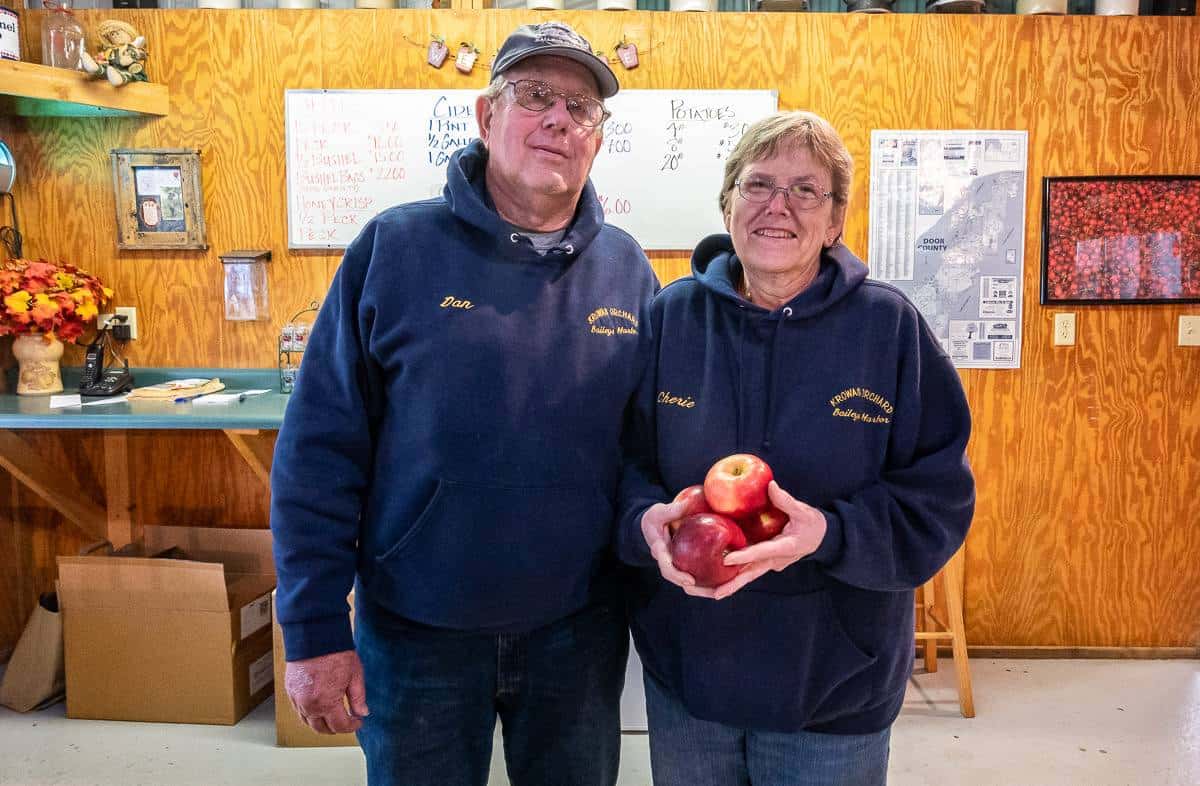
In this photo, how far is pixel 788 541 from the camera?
111cm

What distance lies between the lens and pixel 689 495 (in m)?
1.18

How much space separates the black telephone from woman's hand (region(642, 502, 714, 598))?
239 cm

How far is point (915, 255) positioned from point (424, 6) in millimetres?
1930

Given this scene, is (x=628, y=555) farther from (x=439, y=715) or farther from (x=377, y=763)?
(x=377, y=763)

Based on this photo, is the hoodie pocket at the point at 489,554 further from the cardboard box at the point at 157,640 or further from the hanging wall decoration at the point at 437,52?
the hanging wall decoration at the point at 437,52

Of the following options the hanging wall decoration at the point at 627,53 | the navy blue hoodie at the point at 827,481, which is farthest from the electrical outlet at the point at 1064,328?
the navy blue hoodie at the point at 827,481

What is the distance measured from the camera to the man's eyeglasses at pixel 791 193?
1.25 m

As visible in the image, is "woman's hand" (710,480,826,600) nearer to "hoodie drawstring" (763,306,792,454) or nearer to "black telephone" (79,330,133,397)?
"hoodie drawstring" (763,306,792,454)

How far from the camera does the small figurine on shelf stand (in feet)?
9.16

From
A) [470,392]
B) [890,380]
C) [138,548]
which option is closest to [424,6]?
[138,548]

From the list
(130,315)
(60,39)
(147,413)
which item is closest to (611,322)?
(147,413)

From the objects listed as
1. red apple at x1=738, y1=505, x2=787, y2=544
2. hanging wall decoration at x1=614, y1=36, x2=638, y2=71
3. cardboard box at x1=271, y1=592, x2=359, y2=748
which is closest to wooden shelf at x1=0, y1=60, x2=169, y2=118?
hanging wall decoration at x1=614, y1=36, x2=638, y2=71

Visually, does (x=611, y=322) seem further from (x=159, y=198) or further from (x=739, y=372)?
(x=159, y=198)

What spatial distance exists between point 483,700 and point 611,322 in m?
0.60
